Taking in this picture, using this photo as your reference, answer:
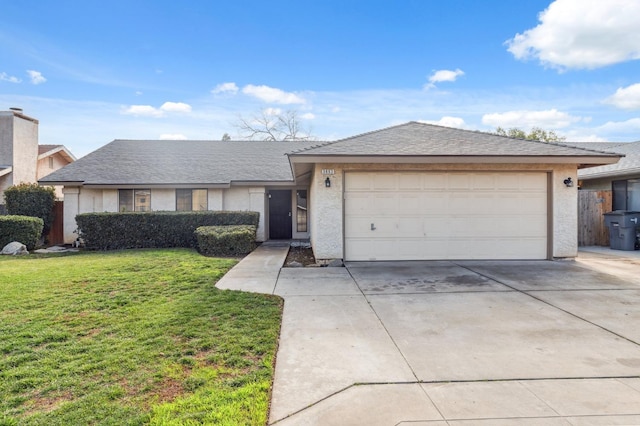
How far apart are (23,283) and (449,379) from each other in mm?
7899

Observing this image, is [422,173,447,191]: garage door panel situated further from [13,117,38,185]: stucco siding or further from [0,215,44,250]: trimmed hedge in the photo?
[13,117,38,185]: stucco siding

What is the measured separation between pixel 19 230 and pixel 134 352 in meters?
12.2

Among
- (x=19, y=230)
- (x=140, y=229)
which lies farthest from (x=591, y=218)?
(x=19, y=230)

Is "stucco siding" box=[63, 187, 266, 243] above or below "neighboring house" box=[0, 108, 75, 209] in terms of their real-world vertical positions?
below

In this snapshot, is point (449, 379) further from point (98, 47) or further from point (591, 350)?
point (98, 47)

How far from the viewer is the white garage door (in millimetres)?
8875

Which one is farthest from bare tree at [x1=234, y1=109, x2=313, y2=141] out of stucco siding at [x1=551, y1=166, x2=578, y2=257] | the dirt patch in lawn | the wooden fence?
stucco siding at [x1=551, y1=166, x2=578, y2=257]

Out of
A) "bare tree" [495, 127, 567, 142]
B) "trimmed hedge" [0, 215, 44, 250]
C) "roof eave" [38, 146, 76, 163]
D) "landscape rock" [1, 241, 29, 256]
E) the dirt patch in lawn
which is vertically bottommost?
the dirt patch in lawn

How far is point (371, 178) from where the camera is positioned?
8875mm

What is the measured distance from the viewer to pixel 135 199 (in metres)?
14.5

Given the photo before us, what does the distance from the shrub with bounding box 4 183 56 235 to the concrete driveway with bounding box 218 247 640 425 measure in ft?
38.8

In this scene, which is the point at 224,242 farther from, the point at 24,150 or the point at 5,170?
the point at 24,150

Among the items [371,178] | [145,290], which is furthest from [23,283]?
[371,178]

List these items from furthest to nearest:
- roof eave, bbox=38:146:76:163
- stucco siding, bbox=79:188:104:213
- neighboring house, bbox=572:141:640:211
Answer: roof eave, bbox=38:146:76:163, stucco siding, bbox=79:188:104:213, neighboring house, bbox=572:141:640:211
